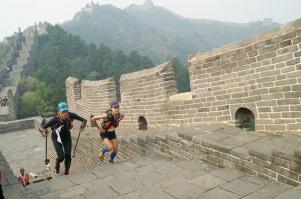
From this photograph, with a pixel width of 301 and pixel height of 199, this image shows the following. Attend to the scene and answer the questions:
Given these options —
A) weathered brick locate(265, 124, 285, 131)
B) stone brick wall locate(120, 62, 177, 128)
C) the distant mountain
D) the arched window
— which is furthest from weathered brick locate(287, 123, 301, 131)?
the distant mountain

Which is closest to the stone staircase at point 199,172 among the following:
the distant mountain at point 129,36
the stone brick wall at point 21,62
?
the stone brick wall at point 21,62

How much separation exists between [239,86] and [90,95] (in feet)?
19.6

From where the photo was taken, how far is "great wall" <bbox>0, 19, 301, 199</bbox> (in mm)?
4215

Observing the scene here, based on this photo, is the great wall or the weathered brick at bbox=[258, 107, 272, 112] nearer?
the great wall

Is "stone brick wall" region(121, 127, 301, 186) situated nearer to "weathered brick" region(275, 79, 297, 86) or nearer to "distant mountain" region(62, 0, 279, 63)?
"weathered brick" region(275, 79, 297, 86)

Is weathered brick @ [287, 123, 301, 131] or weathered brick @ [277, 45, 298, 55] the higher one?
weathered brick @ [277, 45, 298, 55]

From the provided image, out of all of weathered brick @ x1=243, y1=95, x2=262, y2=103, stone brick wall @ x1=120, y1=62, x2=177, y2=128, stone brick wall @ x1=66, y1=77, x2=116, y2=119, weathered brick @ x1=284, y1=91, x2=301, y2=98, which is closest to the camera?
weathered brick @ x1=284, y1=91, x2=301, y2=98

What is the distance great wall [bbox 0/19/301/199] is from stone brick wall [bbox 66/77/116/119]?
90.2 inches

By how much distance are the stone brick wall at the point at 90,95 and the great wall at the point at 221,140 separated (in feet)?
7.51

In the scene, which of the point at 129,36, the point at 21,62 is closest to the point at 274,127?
the point at 21,62

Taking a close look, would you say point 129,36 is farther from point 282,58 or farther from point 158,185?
point 158,185

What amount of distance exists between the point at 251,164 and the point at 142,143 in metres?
2.95

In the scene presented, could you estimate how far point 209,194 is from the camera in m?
4.05

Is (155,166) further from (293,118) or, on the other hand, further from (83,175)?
(293,118)
